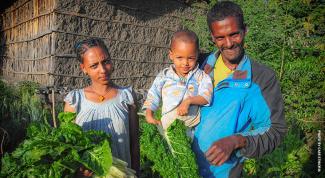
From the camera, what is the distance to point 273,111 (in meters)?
2.10

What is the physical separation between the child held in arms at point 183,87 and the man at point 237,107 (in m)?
0.09

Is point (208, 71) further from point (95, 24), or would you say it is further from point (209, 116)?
point (95, 24)

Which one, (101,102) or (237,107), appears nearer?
(237,107)

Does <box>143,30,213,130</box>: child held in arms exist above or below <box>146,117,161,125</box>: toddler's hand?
above

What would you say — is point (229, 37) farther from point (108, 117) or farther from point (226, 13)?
point (108, 117)

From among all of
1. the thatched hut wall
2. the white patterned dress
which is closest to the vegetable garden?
the thatched hut wall

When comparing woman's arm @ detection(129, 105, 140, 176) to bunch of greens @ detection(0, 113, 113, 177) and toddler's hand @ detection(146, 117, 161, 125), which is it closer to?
toddler's hand @ detection(146, 117, 161, 125)

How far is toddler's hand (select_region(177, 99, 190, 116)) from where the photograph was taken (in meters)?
2.28

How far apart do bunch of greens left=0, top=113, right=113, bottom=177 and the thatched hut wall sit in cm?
658

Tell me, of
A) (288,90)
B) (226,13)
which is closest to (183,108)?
(226,13)

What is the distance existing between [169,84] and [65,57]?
258 inches

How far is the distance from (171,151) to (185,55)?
2.17ft

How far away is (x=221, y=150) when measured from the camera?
196cm

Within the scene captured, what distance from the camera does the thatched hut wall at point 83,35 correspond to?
28.0 feet
